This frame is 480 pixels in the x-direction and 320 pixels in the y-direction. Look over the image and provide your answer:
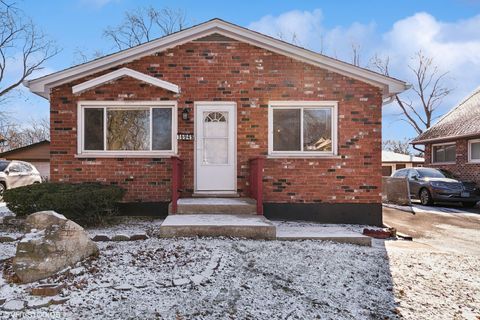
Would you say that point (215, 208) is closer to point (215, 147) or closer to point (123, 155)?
point (215, 147)

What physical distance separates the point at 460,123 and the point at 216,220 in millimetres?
14677

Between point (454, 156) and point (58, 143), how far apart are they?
15947mm

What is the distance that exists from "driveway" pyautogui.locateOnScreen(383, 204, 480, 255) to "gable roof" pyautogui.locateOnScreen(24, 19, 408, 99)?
316cm

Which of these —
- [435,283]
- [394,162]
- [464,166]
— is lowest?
[435,283]

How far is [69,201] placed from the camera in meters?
5.96

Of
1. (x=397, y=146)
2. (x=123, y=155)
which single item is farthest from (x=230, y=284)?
(x=397, y=146)

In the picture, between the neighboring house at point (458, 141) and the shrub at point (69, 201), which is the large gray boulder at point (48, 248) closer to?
the shrub at point (69, 201)

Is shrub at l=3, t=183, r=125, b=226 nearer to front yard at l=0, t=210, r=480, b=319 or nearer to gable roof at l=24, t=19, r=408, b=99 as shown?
front yard at l=0, t=210, r=480, b=319

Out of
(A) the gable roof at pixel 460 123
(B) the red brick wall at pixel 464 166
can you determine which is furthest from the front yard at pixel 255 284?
(A) the gable roof at pixel 460 123

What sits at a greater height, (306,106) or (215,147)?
(306,106)

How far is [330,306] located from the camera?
135 inches

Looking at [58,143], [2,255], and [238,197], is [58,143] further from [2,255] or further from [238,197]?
[238,197]

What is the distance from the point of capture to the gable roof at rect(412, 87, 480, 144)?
1474 cm

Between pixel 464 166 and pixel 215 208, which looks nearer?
pixel 215 208
